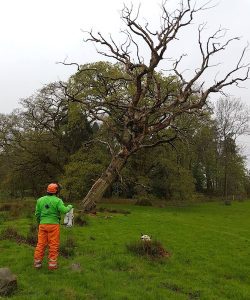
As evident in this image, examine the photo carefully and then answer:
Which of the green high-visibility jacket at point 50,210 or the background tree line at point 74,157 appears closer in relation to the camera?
the green high-visibility jacket at point 50,210

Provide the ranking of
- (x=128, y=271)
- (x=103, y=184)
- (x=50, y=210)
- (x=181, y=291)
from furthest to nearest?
(x=103, y=184) → (x=128, y=271) → (x=50, y=210) → (x=181, y=291)

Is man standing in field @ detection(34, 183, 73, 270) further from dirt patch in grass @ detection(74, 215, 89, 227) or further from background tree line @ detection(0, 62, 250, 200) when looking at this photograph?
background tree line @ detection(0, 62, 250, 200)

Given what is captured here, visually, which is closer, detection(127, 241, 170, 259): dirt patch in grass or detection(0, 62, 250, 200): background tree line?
detection(127, 241, 170, 259): dirt patch in grass

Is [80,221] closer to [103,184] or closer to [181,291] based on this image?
[103,184]

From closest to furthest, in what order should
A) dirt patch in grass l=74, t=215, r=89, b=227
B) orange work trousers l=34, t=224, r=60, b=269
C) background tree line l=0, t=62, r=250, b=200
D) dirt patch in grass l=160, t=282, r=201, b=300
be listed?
dirt patch in grass l=160, t=282, r=201, b=300
orange work trousers l=34, t=224, r=60, b=269
dirt patch in grass l=74, t=215, r=89, b=227
background tree line l=0, t=62, r=250, b=200

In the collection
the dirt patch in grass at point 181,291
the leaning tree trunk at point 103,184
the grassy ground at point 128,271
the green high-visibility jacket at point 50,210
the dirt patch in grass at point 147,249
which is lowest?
→ the dirt patch in grass at point 181,291

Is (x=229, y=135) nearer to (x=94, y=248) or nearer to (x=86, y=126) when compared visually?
(x=86, y=126)

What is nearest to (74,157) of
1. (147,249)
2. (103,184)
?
(103,184)

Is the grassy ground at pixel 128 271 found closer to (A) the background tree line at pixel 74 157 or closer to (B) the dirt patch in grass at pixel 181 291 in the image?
(B) the dirt patch in grass at pixel 181 291

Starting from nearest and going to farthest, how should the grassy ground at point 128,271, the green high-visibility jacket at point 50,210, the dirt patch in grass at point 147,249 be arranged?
the grassy ground at point 128,271
the green high-visibility jacket at point 50,210
the dirt patch in grass at point 147,249

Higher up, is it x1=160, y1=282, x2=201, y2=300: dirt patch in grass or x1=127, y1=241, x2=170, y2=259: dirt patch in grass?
x1=127, y1=241, x2=170, y2=259: dirt patch in grass

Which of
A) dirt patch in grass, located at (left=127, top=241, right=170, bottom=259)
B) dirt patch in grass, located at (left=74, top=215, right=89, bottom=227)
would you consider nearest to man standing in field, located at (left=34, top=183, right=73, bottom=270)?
dirt patch in grass, located at (left=127, top=241, right=170, bottom=259)

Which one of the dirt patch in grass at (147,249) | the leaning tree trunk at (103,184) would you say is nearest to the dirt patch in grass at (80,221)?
the leaning tree trunk at (103,184)

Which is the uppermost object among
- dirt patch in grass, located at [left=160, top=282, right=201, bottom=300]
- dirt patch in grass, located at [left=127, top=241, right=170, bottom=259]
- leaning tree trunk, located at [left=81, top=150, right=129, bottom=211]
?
leaning tree trunk, located at [left=81, top=150, right=129, bottom=211]
